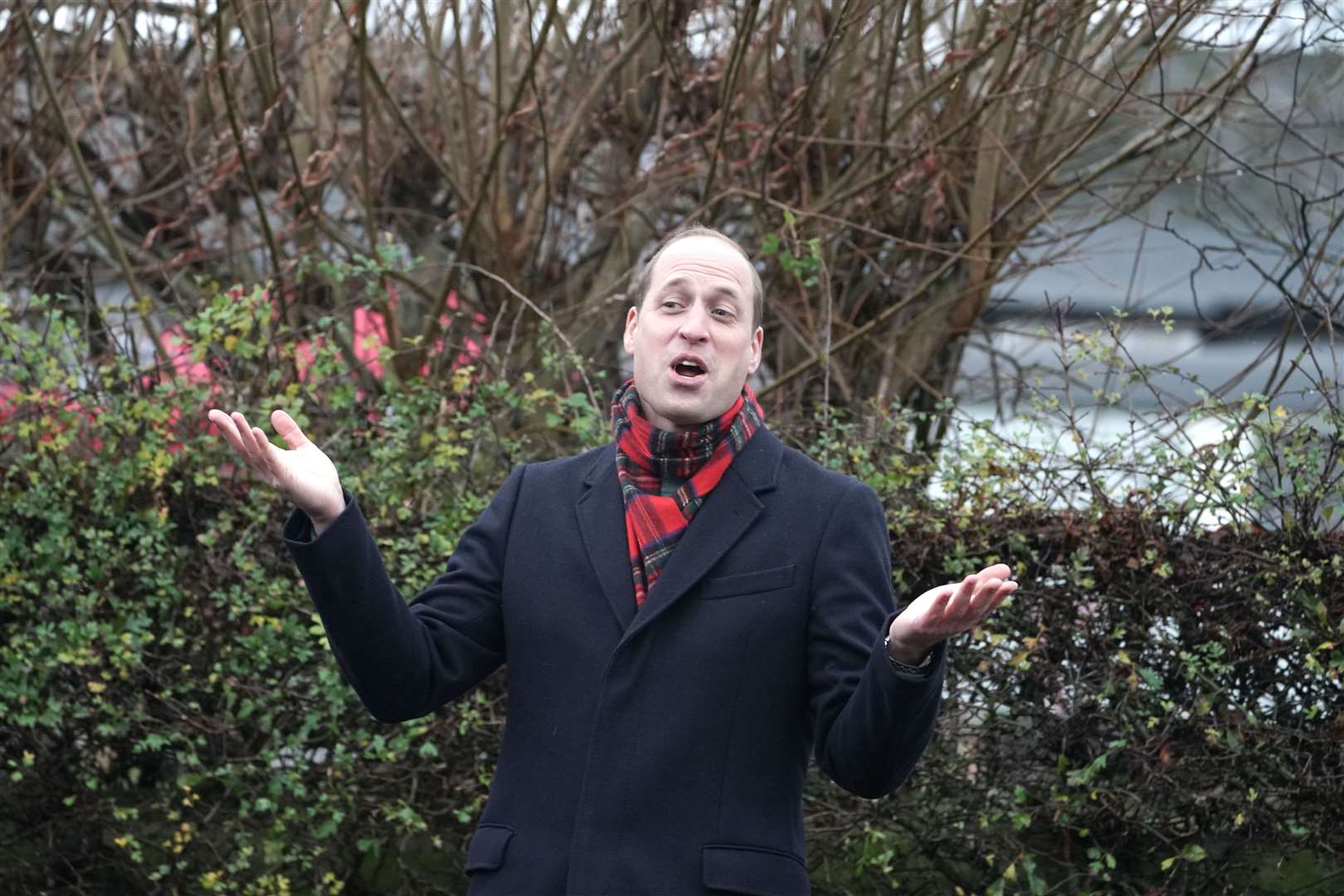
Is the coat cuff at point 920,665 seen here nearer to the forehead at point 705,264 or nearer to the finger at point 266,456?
the forehead at point 705,264

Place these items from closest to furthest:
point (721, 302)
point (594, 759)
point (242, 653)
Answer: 1. point (594, 759)
2. point (721, 302)
3. point (242, 653)

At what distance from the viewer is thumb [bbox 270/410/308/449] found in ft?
7.39

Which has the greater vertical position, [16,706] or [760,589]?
[760,589]

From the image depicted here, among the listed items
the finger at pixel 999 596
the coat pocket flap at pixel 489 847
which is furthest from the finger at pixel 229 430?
the finger at pixel 999 596

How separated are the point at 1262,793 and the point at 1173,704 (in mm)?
301

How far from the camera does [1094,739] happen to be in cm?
389

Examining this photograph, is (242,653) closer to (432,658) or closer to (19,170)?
(432,658)

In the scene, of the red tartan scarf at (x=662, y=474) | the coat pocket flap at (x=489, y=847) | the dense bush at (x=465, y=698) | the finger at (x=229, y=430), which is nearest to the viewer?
the finger at (x=229, y=430)

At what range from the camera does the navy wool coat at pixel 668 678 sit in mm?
2256

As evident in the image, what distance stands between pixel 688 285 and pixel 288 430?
0.70 meters

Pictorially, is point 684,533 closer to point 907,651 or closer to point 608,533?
point 608,533

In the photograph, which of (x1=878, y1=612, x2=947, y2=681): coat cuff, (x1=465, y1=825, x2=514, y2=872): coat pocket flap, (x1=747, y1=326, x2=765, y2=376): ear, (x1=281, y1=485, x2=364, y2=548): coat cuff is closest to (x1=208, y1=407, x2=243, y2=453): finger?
(x1=281, y1=485, x2=364, y2=548): coat cuff

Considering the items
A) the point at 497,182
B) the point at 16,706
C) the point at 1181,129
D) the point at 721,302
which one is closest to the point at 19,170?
the point at 497,182

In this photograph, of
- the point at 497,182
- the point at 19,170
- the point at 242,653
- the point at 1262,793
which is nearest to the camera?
the point at 1262,793
